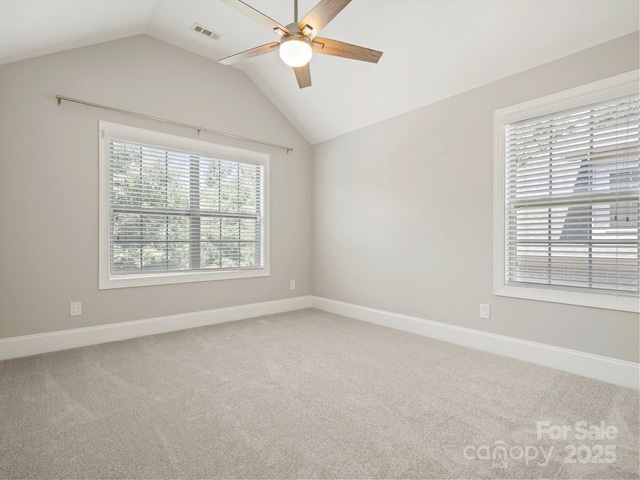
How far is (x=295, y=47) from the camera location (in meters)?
2.07

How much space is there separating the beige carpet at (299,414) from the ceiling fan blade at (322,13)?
240cm

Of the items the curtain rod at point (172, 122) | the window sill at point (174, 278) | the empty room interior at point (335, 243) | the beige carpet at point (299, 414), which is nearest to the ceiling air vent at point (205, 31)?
the empty room interior at point (335, 243)

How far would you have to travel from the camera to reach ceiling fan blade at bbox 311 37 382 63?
7.26 ft

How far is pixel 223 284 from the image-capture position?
411 centimetres

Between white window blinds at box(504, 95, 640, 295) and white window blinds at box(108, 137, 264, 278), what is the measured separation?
306 centimetres

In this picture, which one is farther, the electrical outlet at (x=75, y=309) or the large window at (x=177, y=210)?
the large window at (x=177, y=210)

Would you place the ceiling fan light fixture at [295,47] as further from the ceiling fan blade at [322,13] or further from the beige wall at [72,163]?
the beige wall at [72,163]

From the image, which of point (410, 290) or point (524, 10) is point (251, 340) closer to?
point (410, 290)

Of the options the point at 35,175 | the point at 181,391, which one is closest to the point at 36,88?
the point at 35,175

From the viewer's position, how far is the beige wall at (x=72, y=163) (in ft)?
9.27

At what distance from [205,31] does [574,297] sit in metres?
4.35

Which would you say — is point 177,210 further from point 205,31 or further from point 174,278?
point 205,31

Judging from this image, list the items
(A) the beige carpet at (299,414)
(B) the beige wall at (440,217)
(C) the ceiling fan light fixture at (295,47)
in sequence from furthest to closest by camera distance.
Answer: (B) the beige wall at (440,217), (C) the ceiling fan light fixture at (295,47), (A) the beige carpet at (299,414)

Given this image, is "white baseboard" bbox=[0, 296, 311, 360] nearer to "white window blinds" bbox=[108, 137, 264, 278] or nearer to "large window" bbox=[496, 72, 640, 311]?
"white window blinds" bbox=[108, 137, 264, 278]
